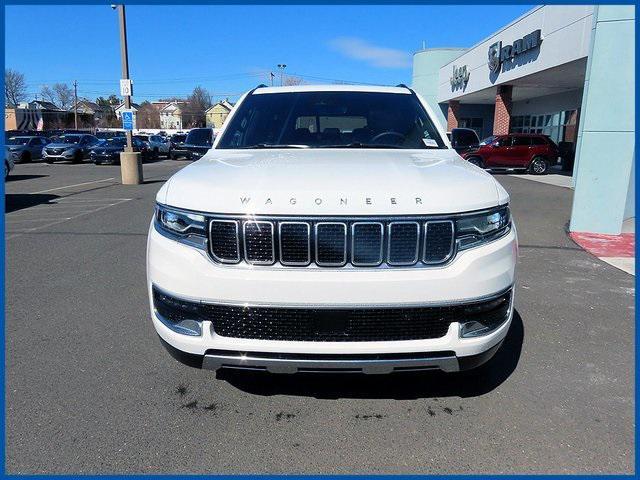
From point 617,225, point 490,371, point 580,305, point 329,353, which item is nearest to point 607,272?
point 580,305

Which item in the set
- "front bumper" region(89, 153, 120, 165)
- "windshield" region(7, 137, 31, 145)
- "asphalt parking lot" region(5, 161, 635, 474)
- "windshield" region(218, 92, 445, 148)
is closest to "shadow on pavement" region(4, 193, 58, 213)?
"asphalt parking lot" region(5, 161, 635, 474)

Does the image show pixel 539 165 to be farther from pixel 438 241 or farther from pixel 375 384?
pixel 438 241

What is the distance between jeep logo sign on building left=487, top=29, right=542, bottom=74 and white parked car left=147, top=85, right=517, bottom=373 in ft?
61.4

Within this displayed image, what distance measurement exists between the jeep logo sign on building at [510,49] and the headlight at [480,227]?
18573mm

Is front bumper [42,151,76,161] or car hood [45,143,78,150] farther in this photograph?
car hood [45,143,78,150]

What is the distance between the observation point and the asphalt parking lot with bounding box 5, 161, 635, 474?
8.02 ft

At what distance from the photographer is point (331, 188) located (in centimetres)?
237

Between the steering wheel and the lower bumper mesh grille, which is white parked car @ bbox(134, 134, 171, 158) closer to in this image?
the steering wheel

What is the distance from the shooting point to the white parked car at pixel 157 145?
1255 inches

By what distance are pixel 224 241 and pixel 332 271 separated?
1.83 feet

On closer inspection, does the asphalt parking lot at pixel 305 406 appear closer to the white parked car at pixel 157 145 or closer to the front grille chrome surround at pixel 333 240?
the front grille chrome surround at pixel 333 240

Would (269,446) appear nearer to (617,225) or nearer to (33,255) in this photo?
(33,255)

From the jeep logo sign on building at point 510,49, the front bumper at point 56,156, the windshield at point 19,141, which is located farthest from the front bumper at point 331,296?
the windshield at point 19,141

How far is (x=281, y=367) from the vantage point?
94.0 inches
